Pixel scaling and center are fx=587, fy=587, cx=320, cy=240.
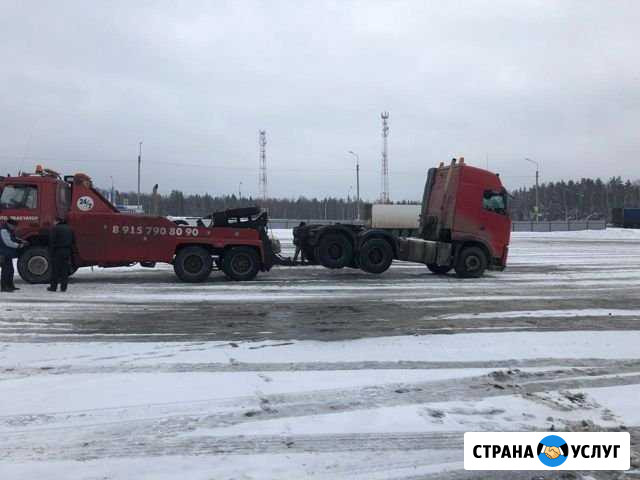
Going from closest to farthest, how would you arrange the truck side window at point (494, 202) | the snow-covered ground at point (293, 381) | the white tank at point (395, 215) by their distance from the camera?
the snow-covered ground at point (293, 381), the truck side window at point (494, 202), the white tank at point (395, 215)

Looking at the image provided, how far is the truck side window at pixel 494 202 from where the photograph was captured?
55.9 feet

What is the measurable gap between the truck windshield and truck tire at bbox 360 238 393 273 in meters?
8.52

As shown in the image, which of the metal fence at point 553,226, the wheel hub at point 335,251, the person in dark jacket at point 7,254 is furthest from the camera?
the metal fence at point 553,226

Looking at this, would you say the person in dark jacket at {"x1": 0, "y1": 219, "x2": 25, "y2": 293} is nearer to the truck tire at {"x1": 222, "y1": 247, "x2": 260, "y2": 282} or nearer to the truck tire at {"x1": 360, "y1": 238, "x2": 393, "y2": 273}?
the truck tire at {"x1": 222, "y1": 247, "x2": 260, "y2": 282}

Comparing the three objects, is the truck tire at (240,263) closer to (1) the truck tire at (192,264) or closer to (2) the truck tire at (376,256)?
(1) the truck tire at (192,264)

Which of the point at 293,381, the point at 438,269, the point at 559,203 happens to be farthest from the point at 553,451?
the point at 559,203

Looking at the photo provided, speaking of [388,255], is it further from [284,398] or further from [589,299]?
[284,398]

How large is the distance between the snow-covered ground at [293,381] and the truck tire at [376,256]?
377cm

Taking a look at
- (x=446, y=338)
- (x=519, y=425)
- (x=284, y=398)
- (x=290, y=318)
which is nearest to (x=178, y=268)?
(x=290, y=318)

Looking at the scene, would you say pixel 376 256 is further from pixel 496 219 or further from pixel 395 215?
pixel 395 215

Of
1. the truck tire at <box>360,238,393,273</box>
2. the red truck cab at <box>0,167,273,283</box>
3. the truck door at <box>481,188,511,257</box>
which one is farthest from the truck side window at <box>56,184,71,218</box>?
the truck door at <box>481,188,511,257</box>

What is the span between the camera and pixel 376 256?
16.5 meters

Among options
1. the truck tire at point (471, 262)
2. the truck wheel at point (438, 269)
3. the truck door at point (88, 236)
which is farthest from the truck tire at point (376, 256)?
the truck door at point (88, 236)

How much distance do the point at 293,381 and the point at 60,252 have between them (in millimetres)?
8557
